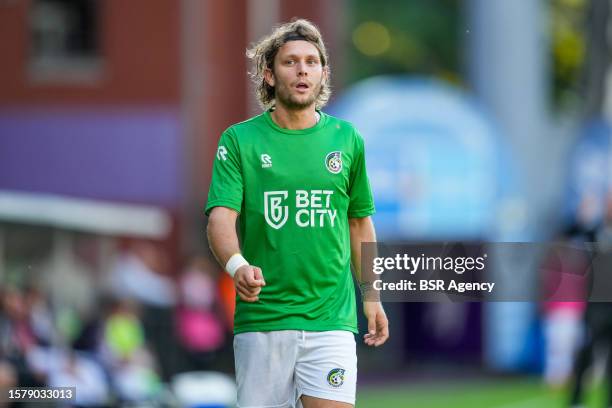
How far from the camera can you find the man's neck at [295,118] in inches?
235

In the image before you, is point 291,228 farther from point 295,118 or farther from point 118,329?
point 118,329

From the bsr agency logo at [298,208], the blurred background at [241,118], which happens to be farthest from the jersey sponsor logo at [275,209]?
the blurred background at [241,118]

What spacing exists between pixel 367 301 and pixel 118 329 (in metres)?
7.53

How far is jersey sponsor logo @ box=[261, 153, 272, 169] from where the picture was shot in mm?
5891

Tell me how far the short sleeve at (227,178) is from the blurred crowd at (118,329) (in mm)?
3726

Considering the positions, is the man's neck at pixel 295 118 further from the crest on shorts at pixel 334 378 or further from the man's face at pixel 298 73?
the crest on shorts at pixel 334 378

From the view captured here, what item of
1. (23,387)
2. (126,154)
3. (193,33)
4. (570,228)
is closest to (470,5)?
(193,33)


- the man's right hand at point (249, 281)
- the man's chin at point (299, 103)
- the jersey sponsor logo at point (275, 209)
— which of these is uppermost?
the man's chin at point (299, 103)

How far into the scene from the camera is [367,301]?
6.15 m

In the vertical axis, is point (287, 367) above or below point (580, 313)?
above

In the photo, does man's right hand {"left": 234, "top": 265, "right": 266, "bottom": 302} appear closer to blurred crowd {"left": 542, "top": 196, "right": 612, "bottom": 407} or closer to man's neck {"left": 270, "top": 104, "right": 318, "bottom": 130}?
man's neck {"left": 270, "top": 104, "right": 318, "bottom": 130}

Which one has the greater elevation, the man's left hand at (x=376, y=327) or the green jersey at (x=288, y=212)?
the green jersey at (x=288, y=212)

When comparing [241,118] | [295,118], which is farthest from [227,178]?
[241,118]

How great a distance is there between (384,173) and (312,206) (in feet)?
53.1
